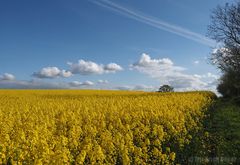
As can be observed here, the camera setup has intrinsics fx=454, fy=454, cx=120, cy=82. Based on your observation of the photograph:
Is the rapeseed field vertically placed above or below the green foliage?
above

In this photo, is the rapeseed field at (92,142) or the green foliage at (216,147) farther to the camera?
the green foliage at (216,147)

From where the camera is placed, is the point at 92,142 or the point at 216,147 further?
the point at 216,147

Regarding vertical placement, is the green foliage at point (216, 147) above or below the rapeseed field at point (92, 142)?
below

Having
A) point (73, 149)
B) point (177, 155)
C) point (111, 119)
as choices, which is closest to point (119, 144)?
point (73, 149)

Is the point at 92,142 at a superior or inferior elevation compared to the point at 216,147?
superior

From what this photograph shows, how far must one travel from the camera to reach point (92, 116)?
60.3ft

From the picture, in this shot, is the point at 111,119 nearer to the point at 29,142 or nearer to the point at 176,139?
the point at 176,139

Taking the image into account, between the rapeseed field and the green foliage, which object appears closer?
the rapeseed field

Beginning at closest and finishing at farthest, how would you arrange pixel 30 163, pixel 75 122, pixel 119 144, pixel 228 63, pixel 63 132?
pixel 30 163 < pixel 119 144 < pixel 63 132 < pixel 75 122 < pixel 228 63

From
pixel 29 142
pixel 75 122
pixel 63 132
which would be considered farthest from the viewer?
pixel 75 122

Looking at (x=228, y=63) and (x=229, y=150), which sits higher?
(x=228, y=63)

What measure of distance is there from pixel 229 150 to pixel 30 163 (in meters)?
8.24

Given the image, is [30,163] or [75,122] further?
[75,122]

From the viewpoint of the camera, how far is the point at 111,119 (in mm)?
17656
